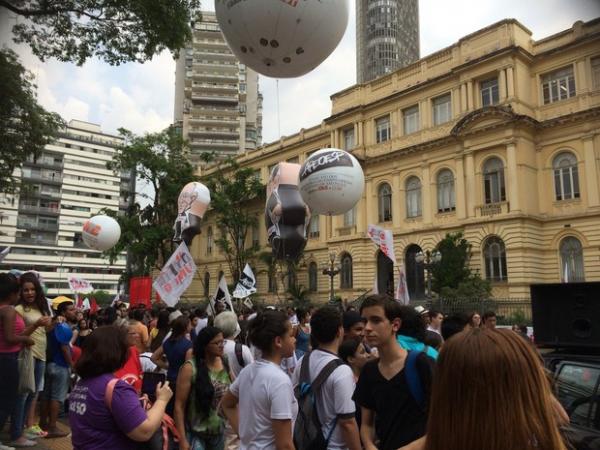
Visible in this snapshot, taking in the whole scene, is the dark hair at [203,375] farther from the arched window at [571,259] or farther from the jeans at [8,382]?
the arched window at [571,259]

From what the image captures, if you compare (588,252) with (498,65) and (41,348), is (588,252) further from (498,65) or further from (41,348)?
(41,348)

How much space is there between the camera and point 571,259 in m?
24.6

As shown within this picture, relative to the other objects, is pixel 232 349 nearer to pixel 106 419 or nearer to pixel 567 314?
pixel 106 419

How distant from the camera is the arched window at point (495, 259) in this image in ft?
83.3

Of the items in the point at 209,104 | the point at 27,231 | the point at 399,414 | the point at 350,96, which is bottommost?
the point at 399,414

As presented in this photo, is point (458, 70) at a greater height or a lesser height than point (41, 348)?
greater

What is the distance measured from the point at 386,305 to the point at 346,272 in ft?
98.2

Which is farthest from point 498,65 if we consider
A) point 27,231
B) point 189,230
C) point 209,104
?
point 27,231

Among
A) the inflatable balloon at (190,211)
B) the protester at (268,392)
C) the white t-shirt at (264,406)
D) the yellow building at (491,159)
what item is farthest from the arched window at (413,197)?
the white t-shirt at (264,406)

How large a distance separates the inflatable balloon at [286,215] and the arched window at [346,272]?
Result: 20.0 m

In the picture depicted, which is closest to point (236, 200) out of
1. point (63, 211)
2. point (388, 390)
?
point (388, 390)

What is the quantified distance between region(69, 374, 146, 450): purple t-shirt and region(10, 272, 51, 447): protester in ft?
10.1

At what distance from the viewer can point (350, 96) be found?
3462 centimetres

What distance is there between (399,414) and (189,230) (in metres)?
15.5
